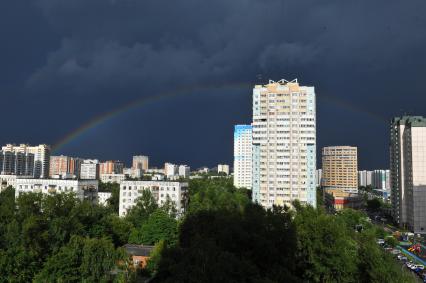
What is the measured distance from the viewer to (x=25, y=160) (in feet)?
209

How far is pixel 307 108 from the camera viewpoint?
3372 cm

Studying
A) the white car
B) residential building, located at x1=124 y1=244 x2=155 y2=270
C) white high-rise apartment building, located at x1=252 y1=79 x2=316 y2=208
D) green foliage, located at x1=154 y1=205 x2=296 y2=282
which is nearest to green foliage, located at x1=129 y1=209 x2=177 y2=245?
residential building, located at x1=124 y1=244 x2=155 y2=270

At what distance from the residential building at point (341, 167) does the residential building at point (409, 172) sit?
22.2 meters

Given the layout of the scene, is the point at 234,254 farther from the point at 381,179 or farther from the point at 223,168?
the point at 223,168

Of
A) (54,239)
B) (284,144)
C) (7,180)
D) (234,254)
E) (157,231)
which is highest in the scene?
(284,144)

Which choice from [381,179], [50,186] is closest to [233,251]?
[50,186]

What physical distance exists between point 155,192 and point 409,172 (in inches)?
1028

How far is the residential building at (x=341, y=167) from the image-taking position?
216 feet

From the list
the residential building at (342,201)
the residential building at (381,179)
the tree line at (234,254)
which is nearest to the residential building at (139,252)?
the tree line at (234,254)

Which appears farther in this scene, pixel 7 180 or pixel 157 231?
pixel 7 180

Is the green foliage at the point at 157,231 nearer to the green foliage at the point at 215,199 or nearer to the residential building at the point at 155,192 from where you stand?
the green foliage at the point at 215,199

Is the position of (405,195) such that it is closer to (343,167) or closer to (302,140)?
(302,140)

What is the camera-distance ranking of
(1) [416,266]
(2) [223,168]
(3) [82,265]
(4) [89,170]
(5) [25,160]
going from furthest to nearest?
1. (2) [223,168]
2. (4) [89,170]
3. (5) [25,160]
4. (1) [416,266]
5. (3) [82,265]

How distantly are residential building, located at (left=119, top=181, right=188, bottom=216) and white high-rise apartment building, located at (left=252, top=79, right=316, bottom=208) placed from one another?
723cm
